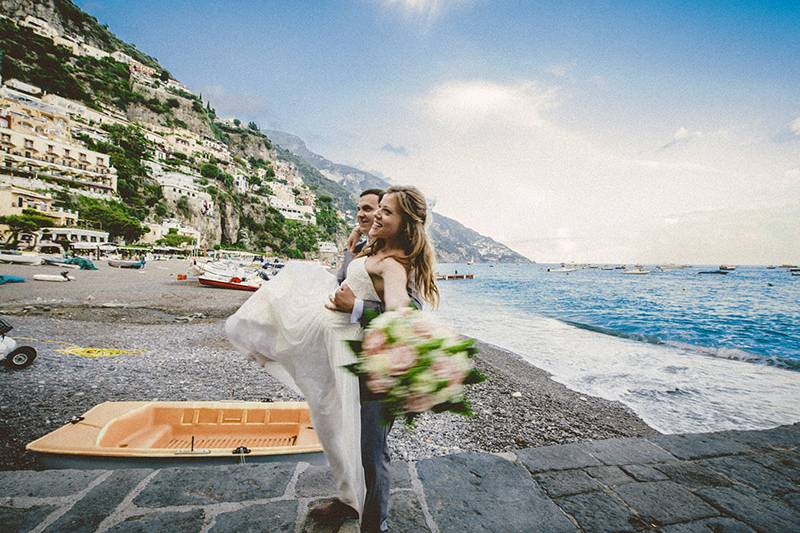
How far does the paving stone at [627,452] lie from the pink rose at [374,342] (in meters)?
2.26

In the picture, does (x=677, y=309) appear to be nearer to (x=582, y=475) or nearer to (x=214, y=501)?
(x=582, y=475)

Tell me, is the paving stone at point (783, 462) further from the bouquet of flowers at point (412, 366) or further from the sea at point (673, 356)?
the sea at point (673, 356)

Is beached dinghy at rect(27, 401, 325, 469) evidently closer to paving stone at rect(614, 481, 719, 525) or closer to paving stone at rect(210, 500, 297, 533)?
paving stone at rect(210, 500, 297, 533)

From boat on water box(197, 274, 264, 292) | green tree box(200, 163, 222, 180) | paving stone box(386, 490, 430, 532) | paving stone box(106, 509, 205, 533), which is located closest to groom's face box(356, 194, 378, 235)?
paving stone box(386, 490, 430, 532)

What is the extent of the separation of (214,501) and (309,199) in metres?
125

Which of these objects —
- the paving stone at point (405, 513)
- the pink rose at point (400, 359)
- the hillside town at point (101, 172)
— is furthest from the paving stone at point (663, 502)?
the hillside town at point (101, 172)

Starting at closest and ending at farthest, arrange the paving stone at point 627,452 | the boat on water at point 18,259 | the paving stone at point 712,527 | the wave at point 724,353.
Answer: the paving stone at point 712,527 → the paving stone at point 627,452 → the wave at point 724,353 → the boat on water at point 18,259

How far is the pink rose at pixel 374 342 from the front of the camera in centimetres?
124

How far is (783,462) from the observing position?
253 centimetres

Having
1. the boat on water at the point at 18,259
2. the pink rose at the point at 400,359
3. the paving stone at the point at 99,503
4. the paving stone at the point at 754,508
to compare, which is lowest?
the paving stone at the point at 754,508

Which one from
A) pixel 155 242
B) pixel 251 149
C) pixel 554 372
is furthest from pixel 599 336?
pixel 251 149

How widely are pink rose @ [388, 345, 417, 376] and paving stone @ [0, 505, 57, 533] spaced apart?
194cm

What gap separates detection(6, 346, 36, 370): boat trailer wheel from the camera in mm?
5592

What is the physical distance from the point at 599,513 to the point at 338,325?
1.85 meters
